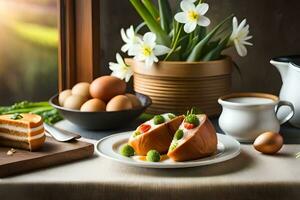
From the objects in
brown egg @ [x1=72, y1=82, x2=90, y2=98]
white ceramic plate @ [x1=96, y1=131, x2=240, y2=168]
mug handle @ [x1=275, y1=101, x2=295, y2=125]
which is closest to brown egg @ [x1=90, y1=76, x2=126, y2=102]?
brown egg @ [x1=72, y1=82, x2=90, y2=98]

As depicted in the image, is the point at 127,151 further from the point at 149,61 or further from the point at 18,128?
the point at 149,61

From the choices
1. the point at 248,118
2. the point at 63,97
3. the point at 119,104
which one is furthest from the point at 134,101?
the point at 248,118

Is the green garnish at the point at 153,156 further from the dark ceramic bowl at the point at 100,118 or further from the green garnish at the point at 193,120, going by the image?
the dark ceramic bowl at the point at 100,118

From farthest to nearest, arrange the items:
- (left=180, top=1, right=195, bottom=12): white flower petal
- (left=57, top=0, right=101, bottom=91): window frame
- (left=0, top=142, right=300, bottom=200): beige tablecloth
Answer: (left=57, top=0, right=101, bottom=91): window frame < (left=180, top=1, right=195, bottom=12): white flower petal < (left=0, top=142, right=300, bottom=200): beige tablecloth

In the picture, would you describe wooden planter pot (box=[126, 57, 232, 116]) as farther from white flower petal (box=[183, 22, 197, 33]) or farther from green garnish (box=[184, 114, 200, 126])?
green garnish (box=[184, 114, 200, 126])

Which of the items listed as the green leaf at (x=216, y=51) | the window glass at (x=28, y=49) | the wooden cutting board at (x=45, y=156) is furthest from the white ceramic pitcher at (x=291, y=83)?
the window glass at (x=28, y=49)
